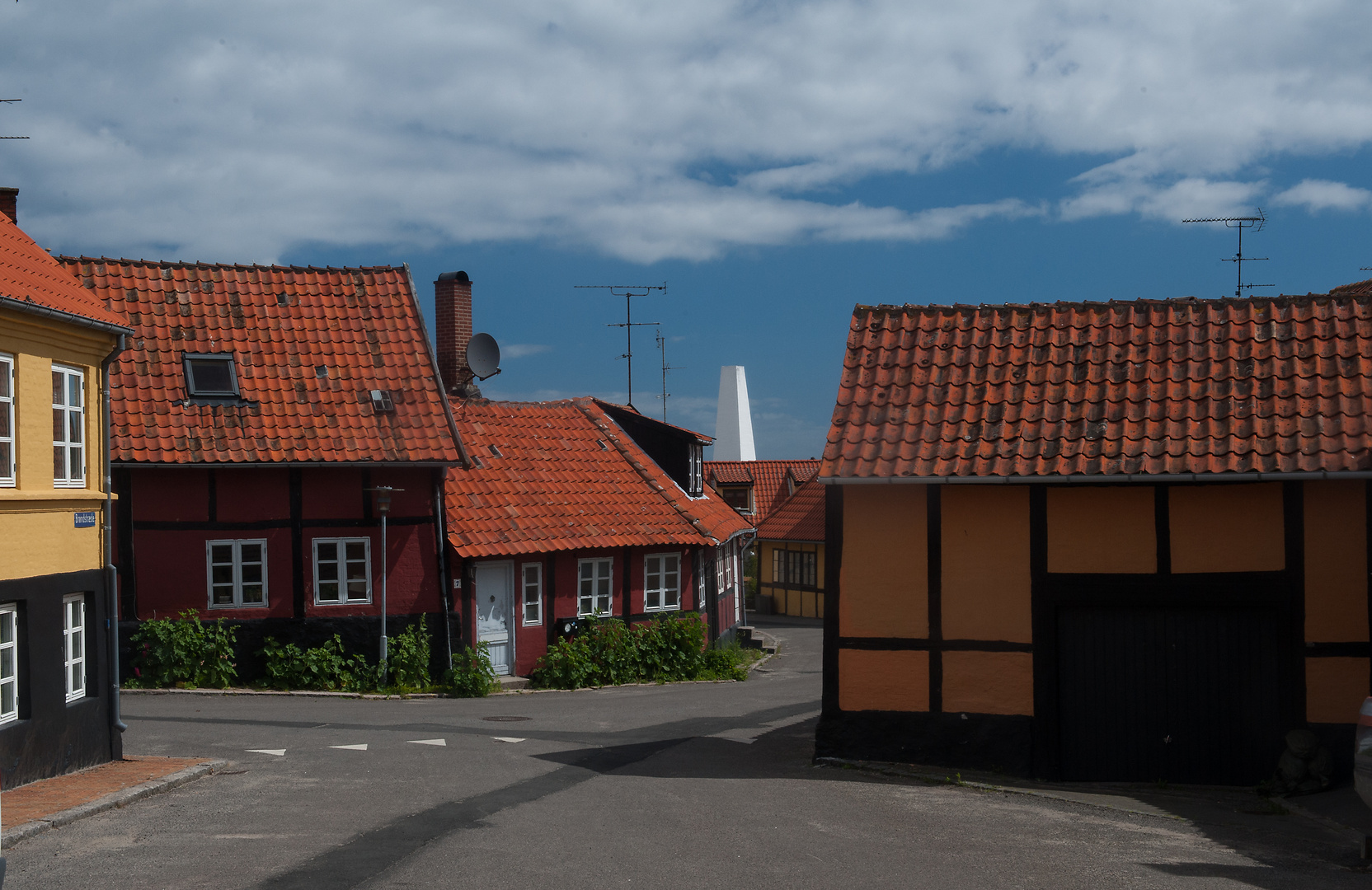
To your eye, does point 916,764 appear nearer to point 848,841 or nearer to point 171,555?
point 848,841

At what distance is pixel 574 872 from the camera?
27.2 feet

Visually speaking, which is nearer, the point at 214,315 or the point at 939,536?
the point at 939,536

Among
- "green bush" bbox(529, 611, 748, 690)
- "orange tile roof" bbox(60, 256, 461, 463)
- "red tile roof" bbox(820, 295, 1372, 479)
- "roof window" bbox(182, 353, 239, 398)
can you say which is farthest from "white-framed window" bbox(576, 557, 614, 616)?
"red tile roof" bbox(820, 295, 1372, 479)

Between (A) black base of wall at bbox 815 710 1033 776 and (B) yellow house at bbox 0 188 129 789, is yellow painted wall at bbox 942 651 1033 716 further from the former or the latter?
(B) yellow house at bbox 0 188 129 789

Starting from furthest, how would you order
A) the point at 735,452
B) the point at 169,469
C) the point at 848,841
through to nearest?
1. the point at 735,452
2. the point at 169,469
3. the point at 848,841

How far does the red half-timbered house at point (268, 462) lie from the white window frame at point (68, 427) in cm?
671

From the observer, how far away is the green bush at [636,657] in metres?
22.9

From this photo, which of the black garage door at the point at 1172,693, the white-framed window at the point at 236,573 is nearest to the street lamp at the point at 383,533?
the white-framed window at the point at 236,573

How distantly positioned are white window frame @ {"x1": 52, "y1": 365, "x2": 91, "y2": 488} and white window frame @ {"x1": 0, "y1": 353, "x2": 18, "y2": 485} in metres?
0.76

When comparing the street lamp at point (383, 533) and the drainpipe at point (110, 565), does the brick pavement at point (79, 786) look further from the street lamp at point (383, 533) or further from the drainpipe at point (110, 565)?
the street lamp at point (383, 533)

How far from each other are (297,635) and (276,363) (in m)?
4.91

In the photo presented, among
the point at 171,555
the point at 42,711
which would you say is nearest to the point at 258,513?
the point at 171,555

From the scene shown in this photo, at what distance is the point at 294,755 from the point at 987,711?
7780 mm

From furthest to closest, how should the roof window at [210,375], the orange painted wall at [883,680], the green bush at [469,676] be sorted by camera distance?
1. the green bush at [469,676]
2. the roof window at [210,375]
3. the orange painted wall at [883,680]
